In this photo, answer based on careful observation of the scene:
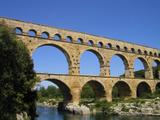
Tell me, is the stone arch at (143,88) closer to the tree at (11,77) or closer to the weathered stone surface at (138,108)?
the weathered stone surface at (138,108)

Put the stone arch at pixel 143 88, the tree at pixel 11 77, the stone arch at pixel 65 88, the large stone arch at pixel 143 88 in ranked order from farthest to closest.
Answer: the stone arch at pixel 143 88 → the large stone arch at pixel 143 88 → the stone arch at pixel 65 88 → the tree at pixel 11 77

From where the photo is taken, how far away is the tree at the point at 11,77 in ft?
80.5

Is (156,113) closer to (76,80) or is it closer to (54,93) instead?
(76,80)

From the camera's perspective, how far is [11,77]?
25.0m

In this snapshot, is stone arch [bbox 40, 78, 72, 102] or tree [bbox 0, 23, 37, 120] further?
stone arch [bbox 40, 78, 72, 102]

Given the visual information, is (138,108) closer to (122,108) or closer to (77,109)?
(122,108)

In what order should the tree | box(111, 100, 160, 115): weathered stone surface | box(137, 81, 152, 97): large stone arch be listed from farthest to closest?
1. box(137, 81, 152, 97): large stone arch
2. box(111, 100, 160, 115): weathered stone surface
3. the tree

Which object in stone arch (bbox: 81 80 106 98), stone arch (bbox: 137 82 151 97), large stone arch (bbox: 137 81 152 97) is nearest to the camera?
stone arch (bbox: 81 80 106 98)

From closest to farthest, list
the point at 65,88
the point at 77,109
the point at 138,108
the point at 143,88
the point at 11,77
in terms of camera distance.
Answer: the point at 11,77
the point at 138,108
the point at 77,109
the point at 65,88
the point at 143,88

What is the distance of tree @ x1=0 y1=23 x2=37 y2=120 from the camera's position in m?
24.5

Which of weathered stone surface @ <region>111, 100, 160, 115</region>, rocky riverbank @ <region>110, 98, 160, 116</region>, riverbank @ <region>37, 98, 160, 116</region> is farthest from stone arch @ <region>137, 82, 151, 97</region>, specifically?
weathered stone surface @ <region>111, 100, 160, 115</region>

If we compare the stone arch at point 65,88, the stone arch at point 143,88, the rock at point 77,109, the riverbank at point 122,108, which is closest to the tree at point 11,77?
the stone arch at point 65,88

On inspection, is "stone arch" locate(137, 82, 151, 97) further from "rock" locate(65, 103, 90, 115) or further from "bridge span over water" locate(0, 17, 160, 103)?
"rock" locate(65, 103, 90, 115)

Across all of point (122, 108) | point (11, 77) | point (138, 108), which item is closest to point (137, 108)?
point (138, 108)
